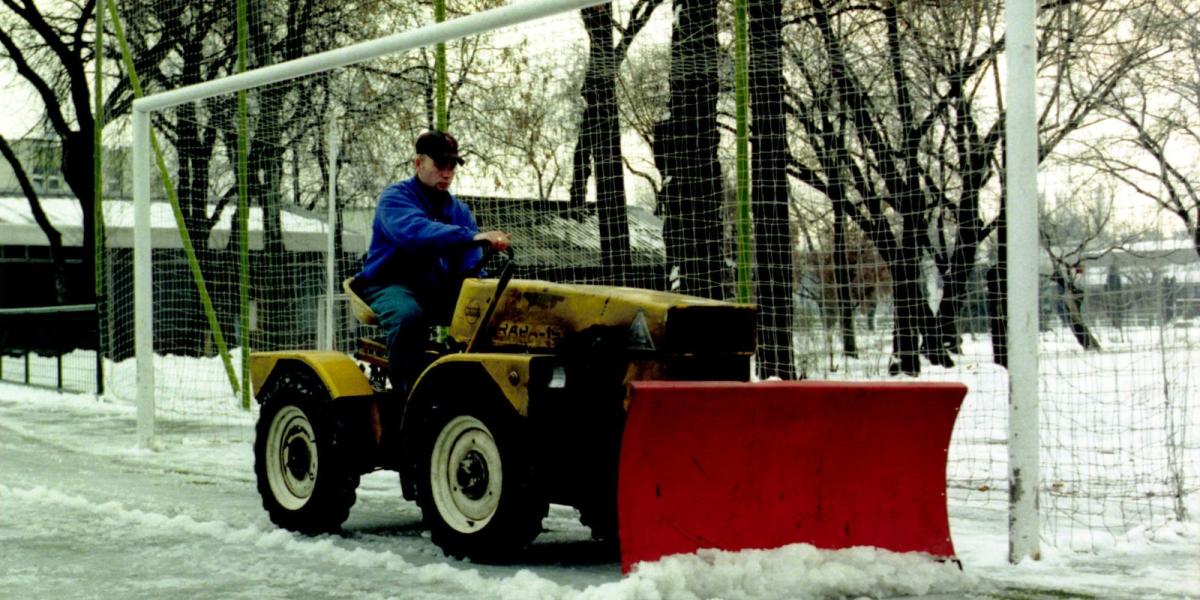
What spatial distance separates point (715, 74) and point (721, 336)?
399cm

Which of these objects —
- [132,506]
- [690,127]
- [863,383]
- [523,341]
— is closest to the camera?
[863,383]

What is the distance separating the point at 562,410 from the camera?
5.91 metres

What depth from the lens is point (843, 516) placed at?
581 centimetres

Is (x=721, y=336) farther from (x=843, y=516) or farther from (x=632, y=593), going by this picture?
(x=632, y=593)

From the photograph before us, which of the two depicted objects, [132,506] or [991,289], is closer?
[132,506]

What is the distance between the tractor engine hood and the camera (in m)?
5.86

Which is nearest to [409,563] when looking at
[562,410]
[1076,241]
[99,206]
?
[562,410]

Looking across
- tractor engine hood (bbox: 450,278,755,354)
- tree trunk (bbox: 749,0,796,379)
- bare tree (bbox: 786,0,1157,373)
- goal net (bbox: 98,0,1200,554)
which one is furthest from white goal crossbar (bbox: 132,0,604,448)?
tractor engine hood (bbox: 450,278,755,354)

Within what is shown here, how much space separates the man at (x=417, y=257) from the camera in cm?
679

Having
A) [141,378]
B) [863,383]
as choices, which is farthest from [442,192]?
[141,378]

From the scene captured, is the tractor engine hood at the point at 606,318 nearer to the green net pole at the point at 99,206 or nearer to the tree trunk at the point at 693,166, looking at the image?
the tree trunk at the point at 693,166

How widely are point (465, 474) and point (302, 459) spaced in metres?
1.48

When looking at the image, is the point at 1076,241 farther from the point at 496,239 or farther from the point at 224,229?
the point at 224,229

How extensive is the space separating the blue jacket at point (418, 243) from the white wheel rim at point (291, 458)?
901 mm
